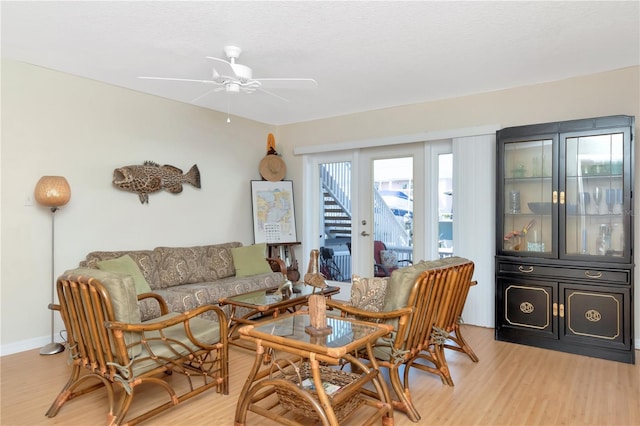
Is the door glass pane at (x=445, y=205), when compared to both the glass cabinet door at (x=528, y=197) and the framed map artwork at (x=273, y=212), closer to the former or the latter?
the glass cabinet door at (x=528, y=197)

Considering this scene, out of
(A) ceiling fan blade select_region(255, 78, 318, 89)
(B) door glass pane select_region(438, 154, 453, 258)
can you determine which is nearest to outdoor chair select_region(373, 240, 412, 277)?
(B) door glass pane select_region(438, 154, 453, 258)

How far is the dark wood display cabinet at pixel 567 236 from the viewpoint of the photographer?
3.37m

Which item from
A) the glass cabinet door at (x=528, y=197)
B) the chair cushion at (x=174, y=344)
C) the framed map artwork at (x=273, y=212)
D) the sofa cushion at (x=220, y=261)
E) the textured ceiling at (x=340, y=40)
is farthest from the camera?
the framed map artwork at (x=273, y=212)

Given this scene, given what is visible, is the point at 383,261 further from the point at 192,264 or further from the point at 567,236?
the point at 192,264

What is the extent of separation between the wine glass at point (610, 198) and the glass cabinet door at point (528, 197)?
1.31 ft

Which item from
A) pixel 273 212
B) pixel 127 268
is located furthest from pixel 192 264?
pixel 273 212

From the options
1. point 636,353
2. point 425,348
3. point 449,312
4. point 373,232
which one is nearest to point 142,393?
point 425,348

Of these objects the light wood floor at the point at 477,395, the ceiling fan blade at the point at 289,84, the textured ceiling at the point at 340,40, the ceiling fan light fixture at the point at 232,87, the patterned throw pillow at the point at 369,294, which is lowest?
the light wood floor at the point at 477,395

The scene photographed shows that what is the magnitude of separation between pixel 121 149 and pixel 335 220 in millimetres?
2948

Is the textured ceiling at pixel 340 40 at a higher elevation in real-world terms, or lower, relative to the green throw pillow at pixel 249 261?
higher

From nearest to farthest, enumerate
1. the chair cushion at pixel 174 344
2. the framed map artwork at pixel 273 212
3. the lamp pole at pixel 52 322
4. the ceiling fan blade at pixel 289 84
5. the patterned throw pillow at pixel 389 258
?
the chair cushion at pixel 174 344 → the lamp pole at pixel 52 322 → the ceiling fan blade at pixel 289 84 → the patterned throw pillow at pixel 389 258 → the framed map artwork at pixel 273 212

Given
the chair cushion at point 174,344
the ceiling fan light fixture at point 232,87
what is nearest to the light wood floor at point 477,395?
the chair cushion at point 174,344

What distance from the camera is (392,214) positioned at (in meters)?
5.30

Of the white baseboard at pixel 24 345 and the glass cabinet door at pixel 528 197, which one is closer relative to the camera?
the white baseboard at pixel 24 345
